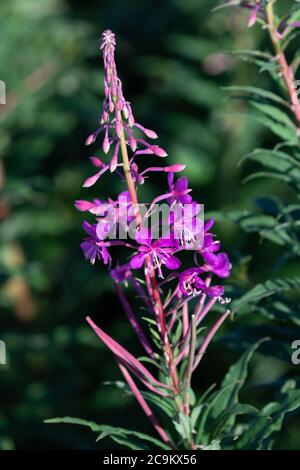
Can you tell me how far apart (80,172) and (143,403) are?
3.04 metres

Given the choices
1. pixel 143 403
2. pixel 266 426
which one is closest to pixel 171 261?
pixel 143 403

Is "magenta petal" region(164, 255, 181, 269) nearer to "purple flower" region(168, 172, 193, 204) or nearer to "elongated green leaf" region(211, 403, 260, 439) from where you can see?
"purple flower" region(168, 172, 193, 204)

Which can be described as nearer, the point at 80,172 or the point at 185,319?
the point at 185,319

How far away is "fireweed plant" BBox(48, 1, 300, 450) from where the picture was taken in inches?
67.4

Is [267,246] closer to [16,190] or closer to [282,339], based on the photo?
[16,190]

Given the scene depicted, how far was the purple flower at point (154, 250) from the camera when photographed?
5.53 feet

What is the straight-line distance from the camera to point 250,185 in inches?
177

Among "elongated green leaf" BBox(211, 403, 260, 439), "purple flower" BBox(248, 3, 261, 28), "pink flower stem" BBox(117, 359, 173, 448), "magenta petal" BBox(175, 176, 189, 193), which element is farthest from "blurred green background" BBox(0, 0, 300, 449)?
"magenta petal" BBox(175, 176, 189, 193)

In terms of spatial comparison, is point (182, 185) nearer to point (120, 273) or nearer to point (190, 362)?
Result: point (120, 273)

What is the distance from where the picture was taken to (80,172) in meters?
4.78

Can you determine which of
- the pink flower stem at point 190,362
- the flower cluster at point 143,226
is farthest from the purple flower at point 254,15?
the pink flower stem at point 190,362

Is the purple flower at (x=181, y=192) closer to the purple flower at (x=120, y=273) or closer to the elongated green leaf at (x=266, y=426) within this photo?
the purple flower at (x=120, y=273)

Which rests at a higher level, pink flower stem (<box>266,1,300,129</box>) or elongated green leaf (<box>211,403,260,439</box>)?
pink flower stem (<box>266,1,300,129</box>)

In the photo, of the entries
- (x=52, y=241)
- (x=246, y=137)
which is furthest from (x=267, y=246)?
(x=52, y=241)
